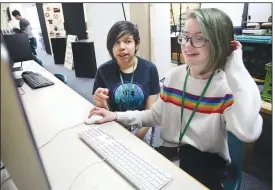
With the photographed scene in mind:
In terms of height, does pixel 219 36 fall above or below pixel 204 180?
above

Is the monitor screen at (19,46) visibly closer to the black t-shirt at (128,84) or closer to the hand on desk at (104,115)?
the black t-shirt at (128,84)

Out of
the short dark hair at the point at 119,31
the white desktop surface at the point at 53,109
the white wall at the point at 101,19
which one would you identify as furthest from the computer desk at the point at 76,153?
the white wall at the point at 101,19

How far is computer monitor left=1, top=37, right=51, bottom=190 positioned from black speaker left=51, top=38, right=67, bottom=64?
5.18m

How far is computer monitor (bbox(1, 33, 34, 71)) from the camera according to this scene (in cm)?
186

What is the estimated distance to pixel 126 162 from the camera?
71 centimetres

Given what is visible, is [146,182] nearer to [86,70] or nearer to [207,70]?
[207,70]

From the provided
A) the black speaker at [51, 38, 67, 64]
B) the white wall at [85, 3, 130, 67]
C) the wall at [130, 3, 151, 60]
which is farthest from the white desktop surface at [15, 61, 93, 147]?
the black speaker at [51, 38, 67, 64]

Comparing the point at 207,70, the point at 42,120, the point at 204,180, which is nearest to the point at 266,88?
the point at 207,70

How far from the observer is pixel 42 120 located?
3.63ft

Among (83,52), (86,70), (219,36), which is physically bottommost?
(86,70)

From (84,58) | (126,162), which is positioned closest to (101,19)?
(84,58)

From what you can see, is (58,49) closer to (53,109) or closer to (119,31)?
(53,109)

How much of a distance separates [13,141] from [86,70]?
155 inches

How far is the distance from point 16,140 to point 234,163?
2.78 ft
